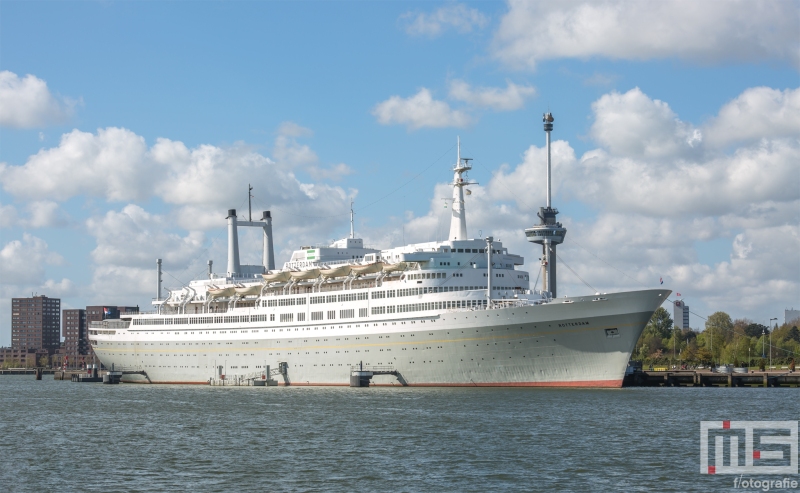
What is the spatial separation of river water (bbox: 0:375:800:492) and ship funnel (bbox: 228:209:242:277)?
29849 mm

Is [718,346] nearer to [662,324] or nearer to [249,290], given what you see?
[662,324]

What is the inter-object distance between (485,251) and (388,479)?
125 feet

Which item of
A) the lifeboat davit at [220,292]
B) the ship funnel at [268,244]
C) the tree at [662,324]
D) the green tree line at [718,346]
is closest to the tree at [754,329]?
the green tree line at [718,346]

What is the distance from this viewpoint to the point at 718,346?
124m

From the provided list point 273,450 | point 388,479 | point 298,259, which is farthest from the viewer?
point 298,259

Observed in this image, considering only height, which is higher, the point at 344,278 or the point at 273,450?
the point at 344,278

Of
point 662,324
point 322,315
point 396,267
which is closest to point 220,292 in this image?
point 322,315

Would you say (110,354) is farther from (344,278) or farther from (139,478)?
(139,478)

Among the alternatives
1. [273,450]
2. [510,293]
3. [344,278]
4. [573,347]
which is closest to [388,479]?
[273,450]

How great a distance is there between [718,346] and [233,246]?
216 feet

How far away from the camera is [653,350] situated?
141500 mm

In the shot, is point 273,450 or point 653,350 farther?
point 653,350

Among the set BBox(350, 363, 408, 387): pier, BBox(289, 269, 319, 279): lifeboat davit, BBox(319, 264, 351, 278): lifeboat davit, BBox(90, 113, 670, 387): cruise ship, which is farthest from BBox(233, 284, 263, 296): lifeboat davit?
BBox(350, 363, 408, 387): pier

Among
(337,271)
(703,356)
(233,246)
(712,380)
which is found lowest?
(712,380)
